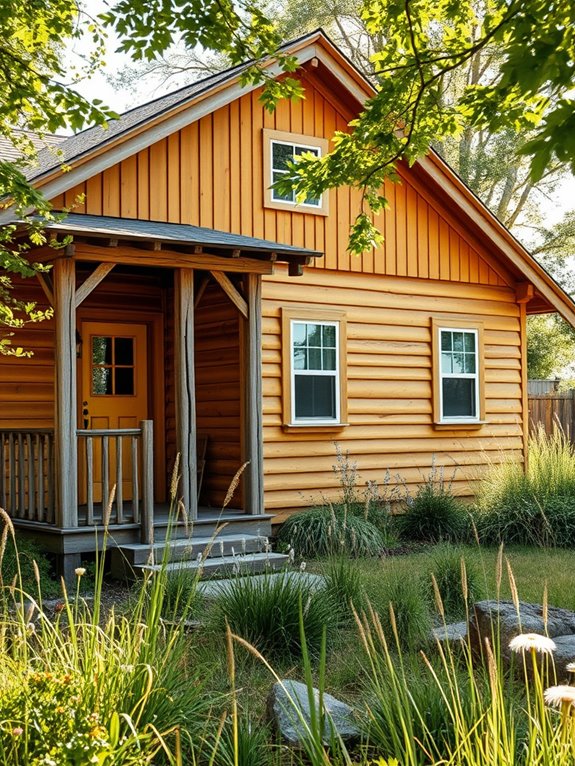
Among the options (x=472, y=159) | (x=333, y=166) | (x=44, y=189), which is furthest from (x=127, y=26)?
(x=472, y=159)

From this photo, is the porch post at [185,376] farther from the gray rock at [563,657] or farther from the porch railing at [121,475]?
the gray rock at [563,657]

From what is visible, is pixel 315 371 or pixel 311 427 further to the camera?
pixel 315 371

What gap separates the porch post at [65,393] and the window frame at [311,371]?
3.66m

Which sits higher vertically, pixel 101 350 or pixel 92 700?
pixel 101 350

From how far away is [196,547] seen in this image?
33.7 feet

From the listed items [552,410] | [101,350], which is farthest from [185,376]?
[552,410]

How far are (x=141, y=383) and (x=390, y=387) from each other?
3.50 m

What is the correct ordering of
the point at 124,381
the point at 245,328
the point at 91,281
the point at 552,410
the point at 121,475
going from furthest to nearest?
the point at 552,410 → the point at 124,381 → the point at 245,328 → the point at 91,281 → the point at 121,475

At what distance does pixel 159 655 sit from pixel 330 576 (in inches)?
125

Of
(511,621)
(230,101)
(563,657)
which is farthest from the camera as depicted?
(230,101)

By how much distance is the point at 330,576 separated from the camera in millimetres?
7598

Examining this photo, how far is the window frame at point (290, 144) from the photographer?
1306 cm

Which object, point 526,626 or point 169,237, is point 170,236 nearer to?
point 169,237

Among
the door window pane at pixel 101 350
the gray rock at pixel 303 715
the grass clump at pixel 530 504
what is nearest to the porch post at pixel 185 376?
the door window pane at pixel 101 350
